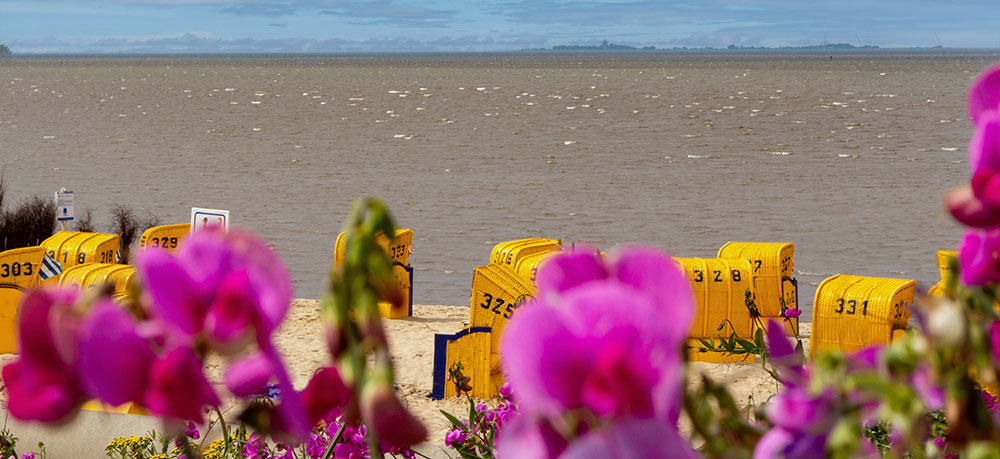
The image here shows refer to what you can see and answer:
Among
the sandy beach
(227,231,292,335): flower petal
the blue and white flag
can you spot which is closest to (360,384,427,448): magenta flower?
(227,231,292,335): flower petal

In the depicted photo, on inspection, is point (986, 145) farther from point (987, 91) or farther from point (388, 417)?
point (388, 417)

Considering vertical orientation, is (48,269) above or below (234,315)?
below

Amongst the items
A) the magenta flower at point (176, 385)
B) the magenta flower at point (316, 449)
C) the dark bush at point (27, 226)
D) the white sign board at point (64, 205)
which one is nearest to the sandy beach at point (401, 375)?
the magenta flower at point (316, 449)

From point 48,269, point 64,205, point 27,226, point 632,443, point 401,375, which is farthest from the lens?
point 27,226

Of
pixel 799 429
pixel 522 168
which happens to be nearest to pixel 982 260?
pixel 799 429

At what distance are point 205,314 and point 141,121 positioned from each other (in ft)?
219

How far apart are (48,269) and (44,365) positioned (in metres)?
11.3

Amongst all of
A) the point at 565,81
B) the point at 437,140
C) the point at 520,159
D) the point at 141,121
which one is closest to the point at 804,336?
the point at 520,159

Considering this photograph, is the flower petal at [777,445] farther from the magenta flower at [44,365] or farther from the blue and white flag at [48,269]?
the blue and white flag at [48,269]

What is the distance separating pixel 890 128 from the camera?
57938 millimetres

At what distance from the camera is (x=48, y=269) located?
11.1 meters

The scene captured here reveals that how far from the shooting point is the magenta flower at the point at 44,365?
1.98ft

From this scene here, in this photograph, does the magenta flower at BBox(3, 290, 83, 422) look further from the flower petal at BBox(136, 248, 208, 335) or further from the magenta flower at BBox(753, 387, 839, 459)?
the magenta flower at BBox(753, 387, 839, 459)

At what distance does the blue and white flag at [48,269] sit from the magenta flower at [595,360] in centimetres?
1121
